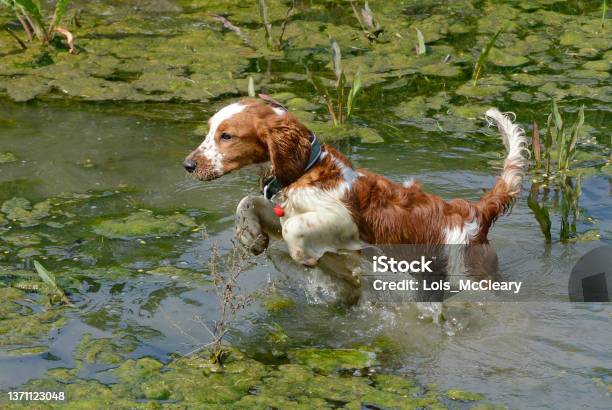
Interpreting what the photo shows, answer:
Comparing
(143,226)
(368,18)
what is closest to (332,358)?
(143,226)

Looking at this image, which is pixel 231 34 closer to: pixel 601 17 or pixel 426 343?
pixel 601 17

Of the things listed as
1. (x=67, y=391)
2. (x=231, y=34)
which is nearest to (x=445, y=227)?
(x=67, y=391)

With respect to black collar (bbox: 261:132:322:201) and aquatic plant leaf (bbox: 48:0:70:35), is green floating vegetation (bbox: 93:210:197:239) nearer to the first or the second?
black collar (bbox: 261:132:322:201)

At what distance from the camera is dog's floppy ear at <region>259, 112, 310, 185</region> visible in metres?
5.14

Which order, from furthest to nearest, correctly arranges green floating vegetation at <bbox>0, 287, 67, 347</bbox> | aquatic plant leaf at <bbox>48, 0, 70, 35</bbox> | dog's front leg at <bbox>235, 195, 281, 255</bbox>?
1. aquatic plant leaf at <bbox>48, 0, 70, 35</bbox>
2. dog's front leg at <bbox>235, 195, 281, 255</bbox>
3. green floating vegetation at <bbox>0, 287, 67, 347</bbox>

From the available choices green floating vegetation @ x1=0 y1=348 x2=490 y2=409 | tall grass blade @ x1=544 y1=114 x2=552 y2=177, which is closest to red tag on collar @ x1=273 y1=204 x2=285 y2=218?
green floating vegetation @ x1=0 y1=348 x2=490 y2=409

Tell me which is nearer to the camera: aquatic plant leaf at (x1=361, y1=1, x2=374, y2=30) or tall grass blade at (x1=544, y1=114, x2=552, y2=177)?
tall grass blade at (x1=544, y1=114, x2=552, y2=177)

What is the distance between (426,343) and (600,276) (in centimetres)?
141

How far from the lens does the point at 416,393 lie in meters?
4.64

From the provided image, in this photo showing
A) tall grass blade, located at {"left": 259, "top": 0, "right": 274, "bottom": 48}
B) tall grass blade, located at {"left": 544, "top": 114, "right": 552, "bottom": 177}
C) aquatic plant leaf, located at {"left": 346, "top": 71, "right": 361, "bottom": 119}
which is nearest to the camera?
tall grass blade, located at {"left": 544, "top": 114, "right": 552, "bottom": 177}

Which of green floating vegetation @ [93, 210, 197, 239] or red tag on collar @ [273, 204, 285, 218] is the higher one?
red tag on collar @ [273, 204, 285, 218]

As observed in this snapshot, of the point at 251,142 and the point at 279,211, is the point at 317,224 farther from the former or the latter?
the point at 251,142

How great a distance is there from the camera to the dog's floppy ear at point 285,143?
5145mm

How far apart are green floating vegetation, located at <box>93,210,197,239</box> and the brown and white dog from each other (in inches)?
45.9
